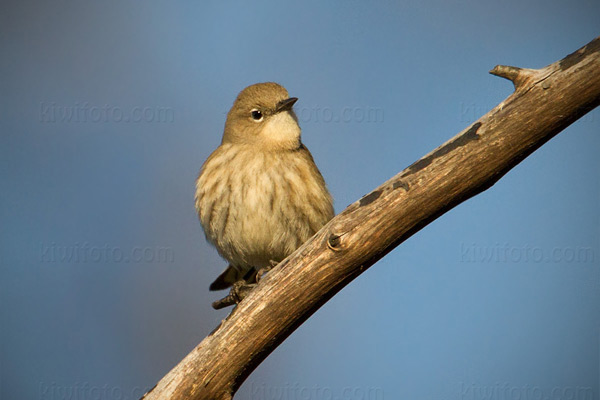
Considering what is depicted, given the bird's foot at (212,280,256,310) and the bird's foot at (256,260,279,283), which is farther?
the bird's foot at (256,260,279,283)

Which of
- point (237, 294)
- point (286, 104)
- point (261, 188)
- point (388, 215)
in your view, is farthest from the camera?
point (286, 104)

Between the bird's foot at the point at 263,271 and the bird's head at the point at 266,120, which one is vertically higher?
the bird's head at the point at 266,120

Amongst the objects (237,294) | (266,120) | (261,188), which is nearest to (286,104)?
(266,120)

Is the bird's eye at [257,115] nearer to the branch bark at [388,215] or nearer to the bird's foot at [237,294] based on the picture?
the bird's foot at [237,294]

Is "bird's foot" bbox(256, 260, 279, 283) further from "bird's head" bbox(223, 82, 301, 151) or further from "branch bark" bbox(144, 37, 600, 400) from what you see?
"branch bark" bbox(144, 37, 600, 400)

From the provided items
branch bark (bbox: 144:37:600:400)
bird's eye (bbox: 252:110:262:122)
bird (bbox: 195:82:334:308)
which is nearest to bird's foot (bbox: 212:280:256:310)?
bird (bbox: 195:82:334:308)

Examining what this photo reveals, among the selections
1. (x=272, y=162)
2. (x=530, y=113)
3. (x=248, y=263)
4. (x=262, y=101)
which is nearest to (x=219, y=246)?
(x=248, y=263)

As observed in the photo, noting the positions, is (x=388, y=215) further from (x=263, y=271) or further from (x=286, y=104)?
(x=286, y=104)

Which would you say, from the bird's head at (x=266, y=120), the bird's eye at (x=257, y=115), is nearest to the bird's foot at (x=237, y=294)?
the bird's head at (x=266, y=120)
